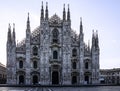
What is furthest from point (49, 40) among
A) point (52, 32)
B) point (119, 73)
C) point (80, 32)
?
point (119, 73)

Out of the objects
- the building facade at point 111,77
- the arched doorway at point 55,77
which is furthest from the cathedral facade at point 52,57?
the building facade at point 111,77

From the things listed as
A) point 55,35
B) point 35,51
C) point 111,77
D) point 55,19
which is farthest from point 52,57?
point 111,77

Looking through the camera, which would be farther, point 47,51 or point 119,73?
point 119,73

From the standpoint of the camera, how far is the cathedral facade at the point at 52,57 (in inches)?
3152

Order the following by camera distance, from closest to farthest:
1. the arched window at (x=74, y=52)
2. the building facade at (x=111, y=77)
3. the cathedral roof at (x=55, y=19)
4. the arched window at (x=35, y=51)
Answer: the arched window at (x=35, y=51) → the arched window at (x=74, y=52) → the cathedral roof at (x=55, y=19) → the building facade at (x=111, y=77)

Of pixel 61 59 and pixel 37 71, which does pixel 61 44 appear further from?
pixel 37 71

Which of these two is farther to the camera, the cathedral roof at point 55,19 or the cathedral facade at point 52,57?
the cathedral roof at point 55,19

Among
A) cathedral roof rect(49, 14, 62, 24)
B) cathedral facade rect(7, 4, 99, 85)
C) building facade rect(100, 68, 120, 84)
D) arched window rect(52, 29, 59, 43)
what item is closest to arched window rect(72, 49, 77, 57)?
cathedral facade rect(7, 4, 99, 85)

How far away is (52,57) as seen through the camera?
81.9 m

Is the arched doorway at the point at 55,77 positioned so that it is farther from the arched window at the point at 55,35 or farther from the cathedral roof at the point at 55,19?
the cathedral roof at the point at 55,19

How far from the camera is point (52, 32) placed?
82688 millimetres

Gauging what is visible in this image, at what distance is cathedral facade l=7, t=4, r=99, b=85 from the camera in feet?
263

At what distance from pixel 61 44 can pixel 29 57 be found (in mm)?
8375

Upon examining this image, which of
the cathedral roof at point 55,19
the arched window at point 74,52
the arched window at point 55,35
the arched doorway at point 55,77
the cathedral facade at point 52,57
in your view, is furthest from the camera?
the cathedral roof at point 55,19
